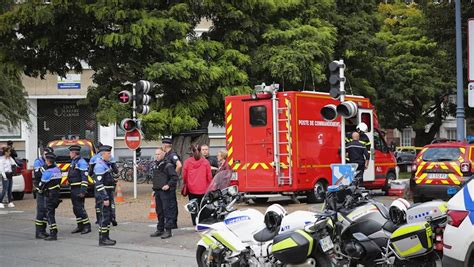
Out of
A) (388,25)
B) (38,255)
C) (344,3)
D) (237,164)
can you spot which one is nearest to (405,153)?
(388,25)

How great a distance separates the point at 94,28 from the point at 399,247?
17.6 meters

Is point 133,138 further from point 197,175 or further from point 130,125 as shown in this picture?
point 197,175

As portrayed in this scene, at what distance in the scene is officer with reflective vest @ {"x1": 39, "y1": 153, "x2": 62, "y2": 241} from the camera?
14.0 meters

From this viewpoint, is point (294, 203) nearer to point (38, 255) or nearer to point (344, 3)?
point (38, 255)

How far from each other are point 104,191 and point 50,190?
1.73 metres

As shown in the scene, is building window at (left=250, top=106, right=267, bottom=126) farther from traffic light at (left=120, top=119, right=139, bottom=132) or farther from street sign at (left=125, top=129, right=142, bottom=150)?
street sign at (left=125, top=129, right=142, bottom=150)

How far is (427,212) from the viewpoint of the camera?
7.74 meters

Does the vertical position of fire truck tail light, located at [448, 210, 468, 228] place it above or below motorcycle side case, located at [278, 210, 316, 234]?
above

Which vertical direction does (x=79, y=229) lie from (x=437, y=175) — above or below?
below

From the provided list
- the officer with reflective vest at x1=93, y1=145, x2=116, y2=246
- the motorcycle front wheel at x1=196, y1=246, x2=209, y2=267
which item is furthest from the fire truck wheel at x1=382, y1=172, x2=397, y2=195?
the motorcycle front wheel at x1=196, y1=246, x2=209, y2=267

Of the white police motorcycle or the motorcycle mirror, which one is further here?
the motorcycle mirror

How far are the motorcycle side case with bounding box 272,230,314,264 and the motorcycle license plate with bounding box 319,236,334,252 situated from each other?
148mm

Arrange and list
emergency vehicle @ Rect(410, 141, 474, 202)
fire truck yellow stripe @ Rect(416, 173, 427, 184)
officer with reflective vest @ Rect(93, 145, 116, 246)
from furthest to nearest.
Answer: fire truck yellow stripe @ Rect(416, 173, 427, 184)
emergency vehicle @ Rect(410, 141, 474, 202)
officer with reflective vest @ Rect(93, 145, 116, 246)

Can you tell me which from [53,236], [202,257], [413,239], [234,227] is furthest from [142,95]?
[413,239]
